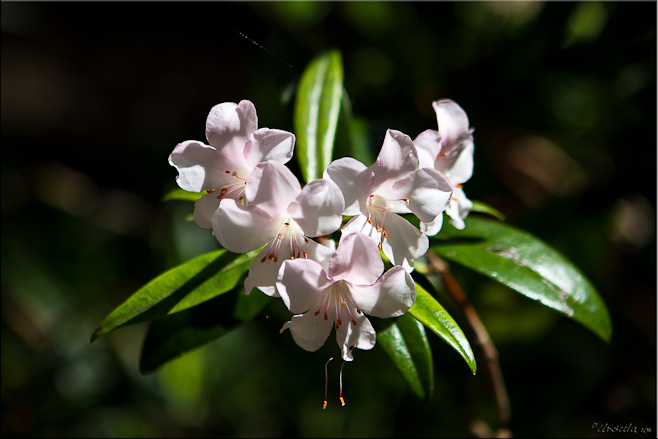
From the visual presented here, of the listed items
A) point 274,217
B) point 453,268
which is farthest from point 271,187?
point 453,268

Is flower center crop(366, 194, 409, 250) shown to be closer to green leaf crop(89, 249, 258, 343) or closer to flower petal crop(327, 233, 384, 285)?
flower petal crop(327, 233, 384, 285)

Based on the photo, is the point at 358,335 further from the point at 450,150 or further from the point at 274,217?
the point at 450,150

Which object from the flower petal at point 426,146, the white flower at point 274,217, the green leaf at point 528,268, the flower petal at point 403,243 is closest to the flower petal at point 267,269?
the white flower at point 274,217

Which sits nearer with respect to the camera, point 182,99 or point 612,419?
point 612,419

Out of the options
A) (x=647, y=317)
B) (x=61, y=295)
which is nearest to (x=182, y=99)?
(x=61, y=295)

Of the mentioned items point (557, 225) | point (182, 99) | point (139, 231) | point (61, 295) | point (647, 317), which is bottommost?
point (61, 295)

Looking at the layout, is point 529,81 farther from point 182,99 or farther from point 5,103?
point 5,103

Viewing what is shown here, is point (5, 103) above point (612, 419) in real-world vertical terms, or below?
below

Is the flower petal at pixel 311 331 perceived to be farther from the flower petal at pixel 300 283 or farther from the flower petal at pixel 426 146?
the flower petal at pixel 426 146
